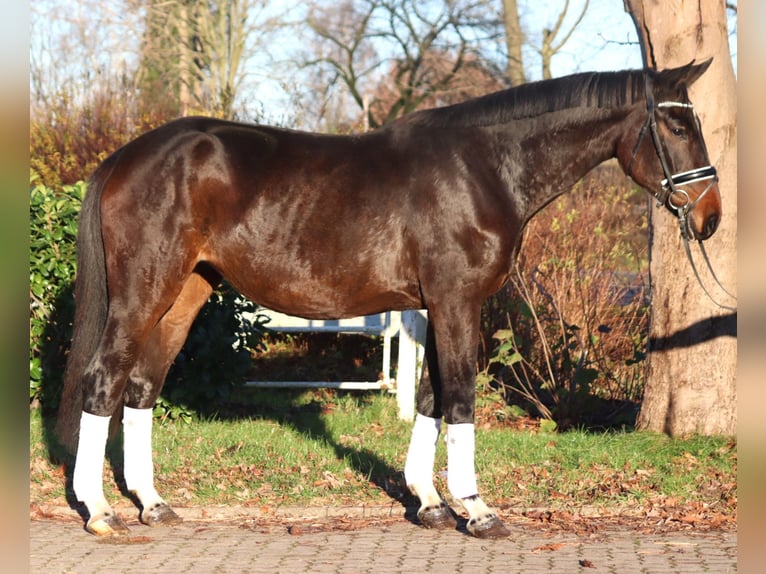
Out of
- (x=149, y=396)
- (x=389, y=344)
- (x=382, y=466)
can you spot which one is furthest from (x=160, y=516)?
(x=389, y=344)

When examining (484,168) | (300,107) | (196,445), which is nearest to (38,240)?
(196,445)

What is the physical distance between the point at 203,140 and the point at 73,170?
8.38 meters

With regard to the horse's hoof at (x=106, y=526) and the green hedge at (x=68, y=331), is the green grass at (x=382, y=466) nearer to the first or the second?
the green hedge at (x=68, y=331)

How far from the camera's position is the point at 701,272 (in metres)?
6.81

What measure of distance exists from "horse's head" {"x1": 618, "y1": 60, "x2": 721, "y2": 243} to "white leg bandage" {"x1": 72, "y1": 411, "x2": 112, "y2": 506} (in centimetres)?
331

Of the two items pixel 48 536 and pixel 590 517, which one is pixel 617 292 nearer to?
pixel 590 517

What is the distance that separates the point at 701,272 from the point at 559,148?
7.93 ft

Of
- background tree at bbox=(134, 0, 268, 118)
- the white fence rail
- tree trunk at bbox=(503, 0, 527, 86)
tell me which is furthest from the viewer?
tree trunk at bbox=(503, 0, 527, 86)

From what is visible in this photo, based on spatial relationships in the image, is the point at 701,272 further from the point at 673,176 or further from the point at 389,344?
the point at 389,344

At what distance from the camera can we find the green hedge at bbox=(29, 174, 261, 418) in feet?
24.8

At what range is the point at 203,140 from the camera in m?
5.05

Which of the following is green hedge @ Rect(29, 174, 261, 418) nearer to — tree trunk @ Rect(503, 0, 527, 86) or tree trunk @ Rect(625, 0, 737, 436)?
tree trunk @ Rect(625, 0, 737, 436)

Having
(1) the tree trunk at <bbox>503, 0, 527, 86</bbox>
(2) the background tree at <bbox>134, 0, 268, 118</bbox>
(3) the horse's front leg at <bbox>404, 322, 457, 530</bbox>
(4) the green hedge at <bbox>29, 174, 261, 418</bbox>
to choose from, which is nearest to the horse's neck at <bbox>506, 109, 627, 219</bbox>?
(3) the horse's front leg at <bbox>404, 322, 457, 530</bbox>

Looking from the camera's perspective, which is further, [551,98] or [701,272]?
[701,272]
